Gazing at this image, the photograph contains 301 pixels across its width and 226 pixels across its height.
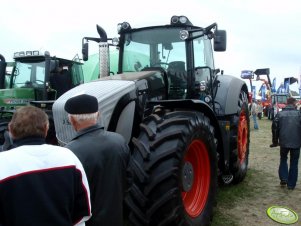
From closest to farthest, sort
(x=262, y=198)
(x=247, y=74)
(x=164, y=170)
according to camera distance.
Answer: (x=164, y=170) → (x=262, y=198) → (x=247, y=74)

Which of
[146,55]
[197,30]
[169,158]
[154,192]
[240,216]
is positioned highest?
[197,30]

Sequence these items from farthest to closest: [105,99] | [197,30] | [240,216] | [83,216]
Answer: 1. [197,30]
2. [240,216]
3. [105,99]
4. [83,216]

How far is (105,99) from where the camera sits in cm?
388

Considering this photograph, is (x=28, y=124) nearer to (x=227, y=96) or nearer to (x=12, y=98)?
(x=227, y=96)

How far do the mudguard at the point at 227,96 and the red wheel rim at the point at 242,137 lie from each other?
67cm

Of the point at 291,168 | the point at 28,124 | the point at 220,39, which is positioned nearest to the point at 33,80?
the point at 220,39

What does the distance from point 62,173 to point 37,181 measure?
13cm

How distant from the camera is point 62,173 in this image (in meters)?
1.84

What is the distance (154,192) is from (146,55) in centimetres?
227

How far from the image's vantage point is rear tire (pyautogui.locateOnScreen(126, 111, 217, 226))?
3436 mm

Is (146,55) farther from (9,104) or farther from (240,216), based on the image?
(9,104)

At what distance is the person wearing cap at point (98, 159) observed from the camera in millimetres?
2348

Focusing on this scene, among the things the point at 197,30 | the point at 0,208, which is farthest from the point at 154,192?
the point at 197,30

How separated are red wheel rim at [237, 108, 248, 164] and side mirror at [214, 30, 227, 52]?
182 cm
